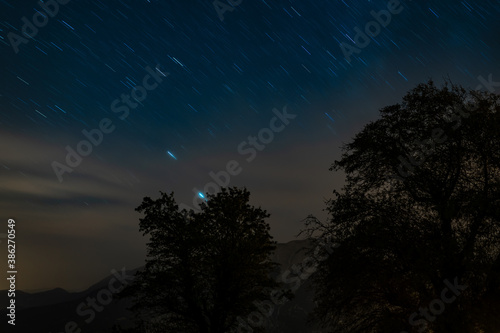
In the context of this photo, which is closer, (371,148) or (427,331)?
(427,331)

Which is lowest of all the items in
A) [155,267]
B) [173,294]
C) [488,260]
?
[488,260]

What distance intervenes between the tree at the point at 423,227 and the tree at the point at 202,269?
22.9 feet

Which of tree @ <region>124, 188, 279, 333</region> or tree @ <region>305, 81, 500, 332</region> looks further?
Answer: tree @ <region>124, 188, 279, 333</region>

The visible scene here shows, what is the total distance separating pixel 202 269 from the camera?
2109 centimetres

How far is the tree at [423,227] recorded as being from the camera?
37.8 ft

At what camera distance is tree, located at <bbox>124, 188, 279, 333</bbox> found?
20.3 meters

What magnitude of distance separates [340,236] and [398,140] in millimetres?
4693

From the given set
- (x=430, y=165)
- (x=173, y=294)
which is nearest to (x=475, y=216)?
(x=430, y=165)

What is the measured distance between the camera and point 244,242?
2150cm

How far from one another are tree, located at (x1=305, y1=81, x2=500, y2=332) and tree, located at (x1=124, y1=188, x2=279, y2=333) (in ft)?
22.9

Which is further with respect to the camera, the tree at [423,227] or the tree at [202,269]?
the tree at [202,269]

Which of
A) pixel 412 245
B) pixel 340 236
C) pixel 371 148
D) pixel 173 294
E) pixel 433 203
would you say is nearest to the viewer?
pixel 412 245

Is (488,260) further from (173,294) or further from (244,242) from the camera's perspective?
(173,294)

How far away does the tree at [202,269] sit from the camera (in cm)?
2031
